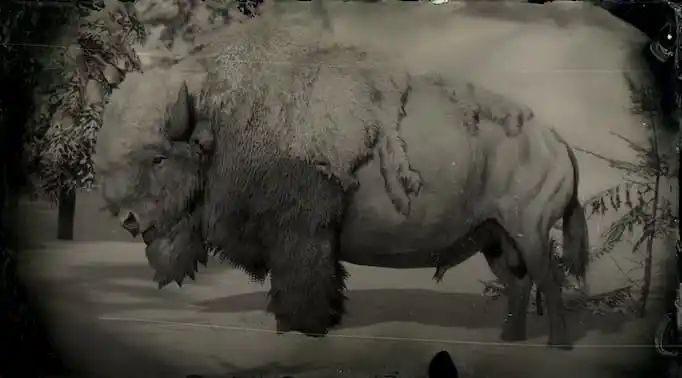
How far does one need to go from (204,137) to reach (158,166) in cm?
11

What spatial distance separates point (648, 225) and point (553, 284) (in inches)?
8.7

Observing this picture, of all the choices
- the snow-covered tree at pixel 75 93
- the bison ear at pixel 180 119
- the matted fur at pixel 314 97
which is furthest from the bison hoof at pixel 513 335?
the snow-covered tree at pixel 75 93

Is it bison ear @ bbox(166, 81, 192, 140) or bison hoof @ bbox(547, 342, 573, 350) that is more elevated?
bison ear @ bbox(166, 81, 192, 140)

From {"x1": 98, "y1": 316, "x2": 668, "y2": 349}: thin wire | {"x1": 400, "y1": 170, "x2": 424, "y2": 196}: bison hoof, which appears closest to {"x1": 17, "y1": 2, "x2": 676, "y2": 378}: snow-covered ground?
{"x1": 98, "y1": 316, "x2": 668, "y2": 349}: thin wire

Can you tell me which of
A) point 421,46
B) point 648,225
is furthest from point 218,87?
Result: point 648,225

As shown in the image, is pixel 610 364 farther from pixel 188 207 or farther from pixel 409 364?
pixel 188 207

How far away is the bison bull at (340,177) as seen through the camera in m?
1.32

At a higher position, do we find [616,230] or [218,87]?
[218,87]

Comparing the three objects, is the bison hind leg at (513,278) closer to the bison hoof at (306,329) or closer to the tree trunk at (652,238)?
the tree trunk at (652,238)

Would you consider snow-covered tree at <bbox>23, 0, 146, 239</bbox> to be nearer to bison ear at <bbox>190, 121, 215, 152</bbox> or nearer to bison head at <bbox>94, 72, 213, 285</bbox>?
bison head at <bbox>94, 72, 213, 285</bbox>

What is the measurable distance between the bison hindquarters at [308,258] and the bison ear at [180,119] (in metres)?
0.25

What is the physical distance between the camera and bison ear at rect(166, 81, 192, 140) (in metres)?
1.34

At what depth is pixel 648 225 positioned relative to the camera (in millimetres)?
1310

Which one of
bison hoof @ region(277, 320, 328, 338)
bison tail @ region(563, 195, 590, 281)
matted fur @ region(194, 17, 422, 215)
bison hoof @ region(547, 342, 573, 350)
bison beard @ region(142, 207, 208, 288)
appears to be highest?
matted fur @ region(194, 17, 422, 215)
